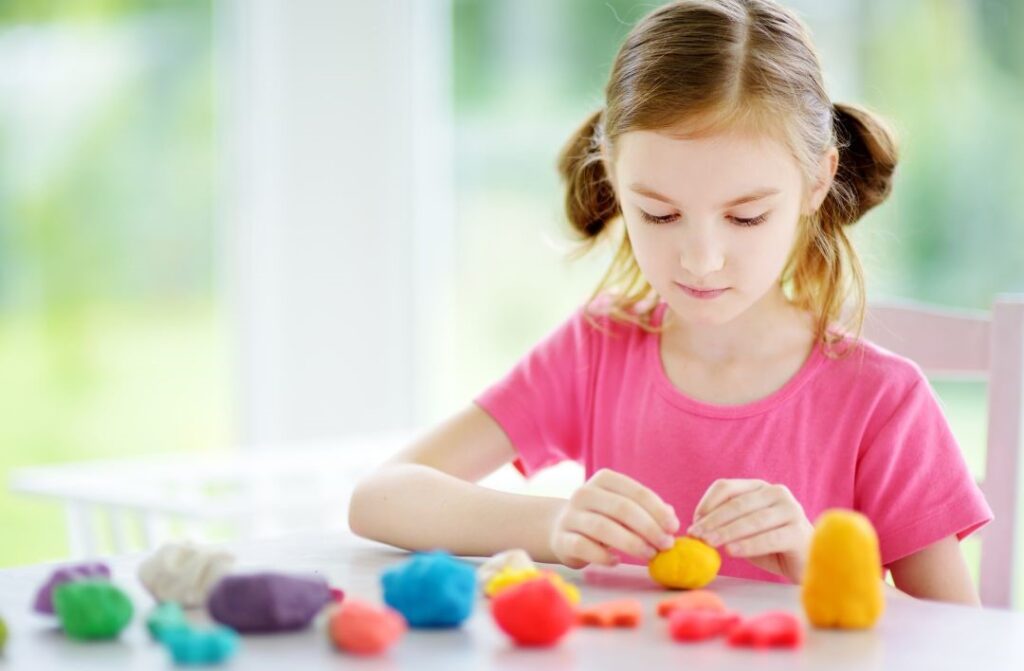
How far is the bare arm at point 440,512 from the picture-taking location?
86 cm

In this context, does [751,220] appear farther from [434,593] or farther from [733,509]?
[434,593]

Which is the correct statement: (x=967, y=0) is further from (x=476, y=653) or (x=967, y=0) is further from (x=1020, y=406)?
(x=476, y=653)

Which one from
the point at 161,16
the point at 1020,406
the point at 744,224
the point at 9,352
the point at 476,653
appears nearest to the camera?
the point at 476,653

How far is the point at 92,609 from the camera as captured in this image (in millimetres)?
618

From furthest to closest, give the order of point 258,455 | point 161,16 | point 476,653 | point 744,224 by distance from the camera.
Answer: point 161,16
point 258,455
point 744,224
point 476,653

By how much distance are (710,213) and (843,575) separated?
311mm

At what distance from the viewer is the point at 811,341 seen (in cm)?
107

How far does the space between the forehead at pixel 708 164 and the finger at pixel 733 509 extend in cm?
22

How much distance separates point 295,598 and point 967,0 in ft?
6.11

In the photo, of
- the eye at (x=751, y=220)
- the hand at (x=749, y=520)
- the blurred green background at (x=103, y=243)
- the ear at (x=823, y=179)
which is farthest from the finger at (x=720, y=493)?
the blurred green background at (x=103, y=243)

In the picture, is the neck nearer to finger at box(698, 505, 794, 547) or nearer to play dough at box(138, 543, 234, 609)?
finger at box(698, 505, 794, 547)

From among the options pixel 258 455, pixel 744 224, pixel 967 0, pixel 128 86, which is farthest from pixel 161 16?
pixel 744 224

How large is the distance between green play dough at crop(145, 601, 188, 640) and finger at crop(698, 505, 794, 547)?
0.97 ft

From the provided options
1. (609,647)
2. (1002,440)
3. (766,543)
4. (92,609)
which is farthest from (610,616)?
(1002,440)
